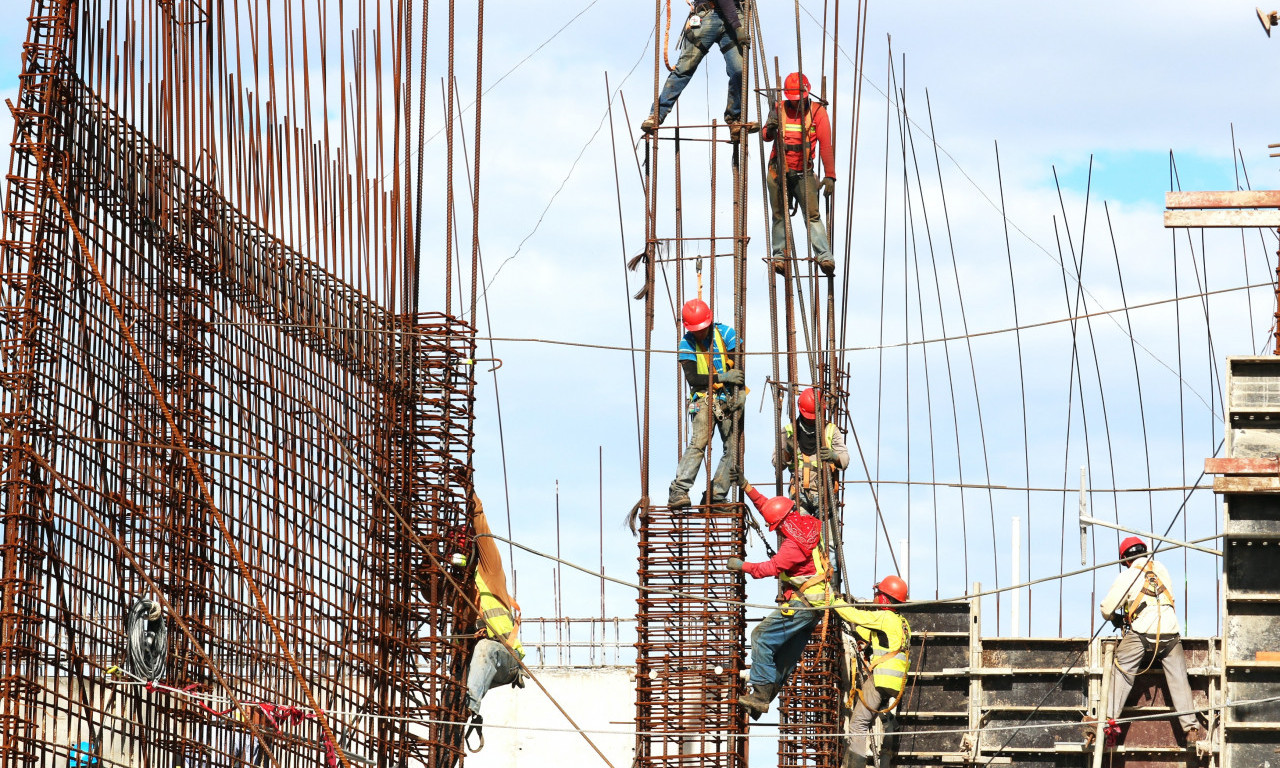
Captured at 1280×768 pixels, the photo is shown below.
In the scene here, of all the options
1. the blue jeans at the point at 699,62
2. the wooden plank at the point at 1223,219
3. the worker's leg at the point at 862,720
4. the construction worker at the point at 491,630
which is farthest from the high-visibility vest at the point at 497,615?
the wooden plank at the point at 1223,219

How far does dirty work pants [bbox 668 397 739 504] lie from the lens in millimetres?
17594

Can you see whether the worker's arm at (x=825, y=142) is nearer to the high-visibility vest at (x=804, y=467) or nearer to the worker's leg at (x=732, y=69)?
the worker's leg at (x=732, y=69)

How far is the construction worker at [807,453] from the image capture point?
18484mm

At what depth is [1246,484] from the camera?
13414mm

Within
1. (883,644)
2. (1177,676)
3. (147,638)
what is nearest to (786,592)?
(883,644)

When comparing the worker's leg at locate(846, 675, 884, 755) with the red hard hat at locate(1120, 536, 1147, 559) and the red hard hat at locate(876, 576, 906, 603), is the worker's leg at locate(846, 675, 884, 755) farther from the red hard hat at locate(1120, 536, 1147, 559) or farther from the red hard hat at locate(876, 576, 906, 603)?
the red hard hat at locate(1120, 536, 1147, 559)

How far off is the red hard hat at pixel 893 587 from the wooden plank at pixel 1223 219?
17.0 feet

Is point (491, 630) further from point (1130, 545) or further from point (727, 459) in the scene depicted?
point (1130, 545)

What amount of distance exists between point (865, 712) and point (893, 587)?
1419 millimetres

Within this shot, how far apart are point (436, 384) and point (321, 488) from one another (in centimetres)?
167

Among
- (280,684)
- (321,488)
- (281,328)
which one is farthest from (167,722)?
(281,328)

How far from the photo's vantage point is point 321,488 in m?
17.4

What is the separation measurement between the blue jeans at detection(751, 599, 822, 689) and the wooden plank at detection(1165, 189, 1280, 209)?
517 centimetres

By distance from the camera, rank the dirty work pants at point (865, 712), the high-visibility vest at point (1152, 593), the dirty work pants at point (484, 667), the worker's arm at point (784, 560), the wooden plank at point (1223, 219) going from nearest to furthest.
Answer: the wooden plank at point (1223, 219) → the high-visibility vest at point (1152, 593) → the worker's arm at point (784, 560) → the dirty work pants at point (484, 667) → the dirty work pants at point (865, 712)
